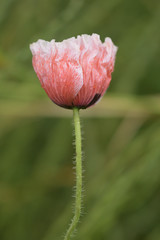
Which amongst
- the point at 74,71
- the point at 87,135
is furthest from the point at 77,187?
the point at 87,135

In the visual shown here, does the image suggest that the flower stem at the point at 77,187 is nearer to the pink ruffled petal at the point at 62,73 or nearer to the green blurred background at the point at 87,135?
the pink ruffled petal at the point at 62,73

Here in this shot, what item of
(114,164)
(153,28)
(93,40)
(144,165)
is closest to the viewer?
(93,40)

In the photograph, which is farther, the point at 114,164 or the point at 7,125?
the point at 7,125

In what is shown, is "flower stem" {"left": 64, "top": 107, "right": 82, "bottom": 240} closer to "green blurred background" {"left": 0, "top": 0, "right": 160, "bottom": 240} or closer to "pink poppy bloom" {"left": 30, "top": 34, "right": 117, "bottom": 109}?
"pink poppy bloom" {"left": 30, "top": 34, "right": 117, "bottom": 109}

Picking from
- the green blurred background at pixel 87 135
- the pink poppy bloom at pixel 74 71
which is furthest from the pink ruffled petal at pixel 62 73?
the green blurred background at pixel 87 135

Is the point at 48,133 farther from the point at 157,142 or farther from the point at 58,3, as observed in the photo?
the point at 157,142

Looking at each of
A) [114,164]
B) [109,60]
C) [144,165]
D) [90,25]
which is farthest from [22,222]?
[109,60]

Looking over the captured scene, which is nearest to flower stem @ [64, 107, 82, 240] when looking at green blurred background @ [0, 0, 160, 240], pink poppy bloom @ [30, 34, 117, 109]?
pink poppy bloom @ [30, 34, 117, 109]
